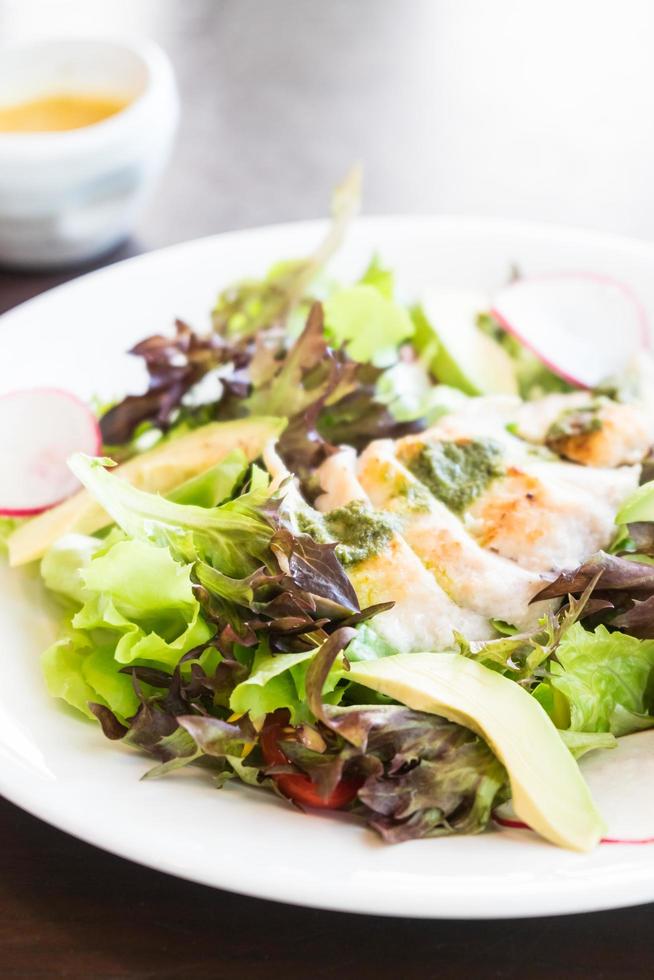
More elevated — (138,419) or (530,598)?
(530,598)

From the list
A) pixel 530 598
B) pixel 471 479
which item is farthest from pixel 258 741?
pixel 471 479

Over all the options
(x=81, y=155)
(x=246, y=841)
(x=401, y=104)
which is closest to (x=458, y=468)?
(x=246, y=841)

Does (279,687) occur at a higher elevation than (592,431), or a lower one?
lower

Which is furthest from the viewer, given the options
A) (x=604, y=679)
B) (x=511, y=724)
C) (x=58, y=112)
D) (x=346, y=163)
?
(x=346, y=163)

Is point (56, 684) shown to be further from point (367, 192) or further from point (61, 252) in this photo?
point (367, 192)

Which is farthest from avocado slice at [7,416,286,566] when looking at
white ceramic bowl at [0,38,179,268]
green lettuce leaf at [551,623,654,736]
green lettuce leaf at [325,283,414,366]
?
white ceramic bowl at [0,38,179,268]

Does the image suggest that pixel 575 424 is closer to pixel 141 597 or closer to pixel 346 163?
pixel 141 597

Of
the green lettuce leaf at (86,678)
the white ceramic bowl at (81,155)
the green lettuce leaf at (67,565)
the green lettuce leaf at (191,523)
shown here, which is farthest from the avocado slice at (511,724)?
the white ceramic bowl at (81,155)
